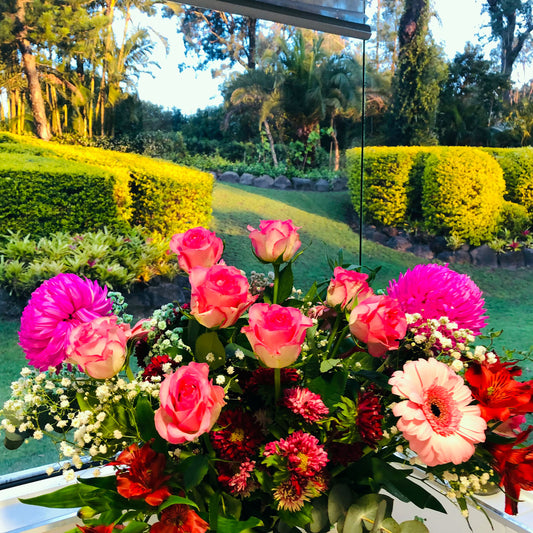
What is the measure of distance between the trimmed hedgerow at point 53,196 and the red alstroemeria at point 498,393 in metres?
3.05

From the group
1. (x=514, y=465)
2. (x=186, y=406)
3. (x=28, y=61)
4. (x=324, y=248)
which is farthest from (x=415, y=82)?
(x=186, y=406)

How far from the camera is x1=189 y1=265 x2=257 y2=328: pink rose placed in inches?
16.7

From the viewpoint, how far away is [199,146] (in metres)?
4.00

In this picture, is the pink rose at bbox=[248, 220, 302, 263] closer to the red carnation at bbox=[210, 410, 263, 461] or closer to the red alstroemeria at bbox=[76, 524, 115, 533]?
the red carnation at bbox=[210, 410, 263, 461]

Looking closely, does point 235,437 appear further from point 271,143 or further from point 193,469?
point 271,143

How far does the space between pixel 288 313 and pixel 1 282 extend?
2.97m

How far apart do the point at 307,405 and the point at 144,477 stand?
0.43 feet

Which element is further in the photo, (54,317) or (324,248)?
(324,248)

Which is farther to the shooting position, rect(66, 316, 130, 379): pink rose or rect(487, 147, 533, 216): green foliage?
rect(487, 147, 533, 216): green foliage

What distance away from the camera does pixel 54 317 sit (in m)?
0.50

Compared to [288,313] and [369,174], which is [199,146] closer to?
[369,174]

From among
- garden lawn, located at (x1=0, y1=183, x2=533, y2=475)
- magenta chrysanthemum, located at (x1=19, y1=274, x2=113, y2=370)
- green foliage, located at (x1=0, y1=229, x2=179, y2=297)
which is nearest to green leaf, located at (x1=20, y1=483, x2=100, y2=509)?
magenta chrysanthemum, located at (x1=19, y1=274, x2=113, y2=370)

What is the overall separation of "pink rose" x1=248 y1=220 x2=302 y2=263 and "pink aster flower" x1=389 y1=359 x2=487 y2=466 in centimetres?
15

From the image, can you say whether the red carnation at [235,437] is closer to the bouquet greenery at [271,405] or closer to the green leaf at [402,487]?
the bouquet greenery at [271,405]
